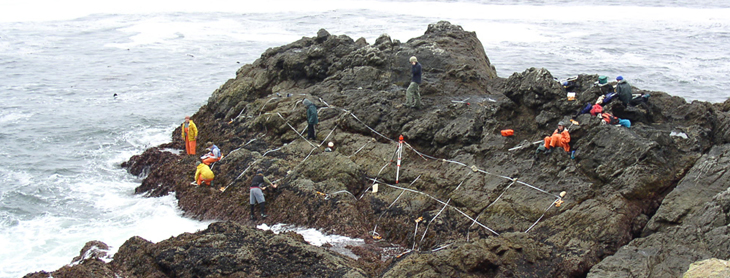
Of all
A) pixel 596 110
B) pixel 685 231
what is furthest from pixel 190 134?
pixel 685 231

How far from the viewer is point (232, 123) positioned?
71.8ft

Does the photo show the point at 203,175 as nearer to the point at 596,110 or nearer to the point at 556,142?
the point at 556,142

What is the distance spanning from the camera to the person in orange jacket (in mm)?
14180

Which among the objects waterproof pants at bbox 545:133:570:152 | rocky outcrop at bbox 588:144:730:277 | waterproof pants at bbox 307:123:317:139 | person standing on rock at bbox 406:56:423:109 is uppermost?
person standing on rock at bbox 406:56:423:109

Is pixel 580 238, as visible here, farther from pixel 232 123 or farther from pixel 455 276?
pixel 232 123

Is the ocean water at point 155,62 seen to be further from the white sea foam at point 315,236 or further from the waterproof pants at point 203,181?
Answer: the white sea foam at point 315,236

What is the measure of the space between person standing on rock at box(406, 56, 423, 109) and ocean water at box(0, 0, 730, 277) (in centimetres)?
756

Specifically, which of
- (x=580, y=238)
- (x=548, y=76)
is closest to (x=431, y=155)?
(x=548, y=76)

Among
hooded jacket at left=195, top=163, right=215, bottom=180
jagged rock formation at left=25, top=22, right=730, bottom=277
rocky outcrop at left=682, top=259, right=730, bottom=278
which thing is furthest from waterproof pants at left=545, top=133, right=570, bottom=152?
hooded jacket at left=195, top=163, right=215, bottom=180

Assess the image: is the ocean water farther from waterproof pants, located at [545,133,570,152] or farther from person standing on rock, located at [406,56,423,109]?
waterproof pants, located at [545,133,570,152]

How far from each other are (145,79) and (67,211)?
20429 mm

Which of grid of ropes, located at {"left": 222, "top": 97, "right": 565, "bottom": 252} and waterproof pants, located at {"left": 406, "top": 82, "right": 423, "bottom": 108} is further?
waterproof pants, located at {"left": 406, "top": 82, "right": 423, "bottom": 108}

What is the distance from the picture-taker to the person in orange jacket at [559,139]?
46.5ft

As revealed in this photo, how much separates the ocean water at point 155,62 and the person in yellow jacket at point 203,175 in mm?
1255
